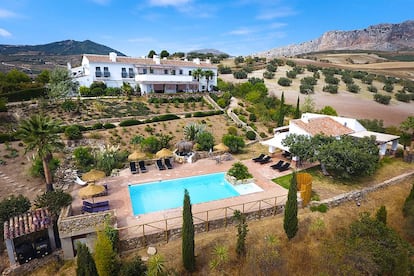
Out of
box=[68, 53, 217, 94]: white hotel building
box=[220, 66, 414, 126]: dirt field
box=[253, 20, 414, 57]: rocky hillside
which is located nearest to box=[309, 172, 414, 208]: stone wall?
box=[220, 66, 414, 126]: dirt field

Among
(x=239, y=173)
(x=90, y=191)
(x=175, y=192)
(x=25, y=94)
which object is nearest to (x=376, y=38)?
(x=239, y=173)

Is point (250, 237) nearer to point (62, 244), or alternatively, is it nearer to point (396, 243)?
point (396, 243)

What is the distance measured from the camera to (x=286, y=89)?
5709 cm

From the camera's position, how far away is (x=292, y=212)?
544 inches

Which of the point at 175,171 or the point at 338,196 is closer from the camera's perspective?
the point at 338,196

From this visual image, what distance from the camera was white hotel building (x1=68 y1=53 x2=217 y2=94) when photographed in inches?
1773

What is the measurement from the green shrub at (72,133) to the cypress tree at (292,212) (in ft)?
79.3

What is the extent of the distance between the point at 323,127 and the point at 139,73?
3524 centimetres

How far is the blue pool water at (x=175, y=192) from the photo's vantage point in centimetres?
1714

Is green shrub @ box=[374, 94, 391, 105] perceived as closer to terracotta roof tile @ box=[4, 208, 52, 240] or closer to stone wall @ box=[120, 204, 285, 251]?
stone wall @ box=[120, 204, 285, 251]

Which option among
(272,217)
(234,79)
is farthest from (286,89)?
(272,217)

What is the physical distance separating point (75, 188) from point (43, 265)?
7199mm

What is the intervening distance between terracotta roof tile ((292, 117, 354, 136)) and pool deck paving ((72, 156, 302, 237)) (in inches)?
167

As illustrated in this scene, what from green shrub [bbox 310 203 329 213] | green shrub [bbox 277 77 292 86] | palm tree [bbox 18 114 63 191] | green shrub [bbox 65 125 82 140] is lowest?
green shrub [bbox 310 203 329 213]
